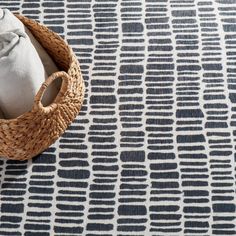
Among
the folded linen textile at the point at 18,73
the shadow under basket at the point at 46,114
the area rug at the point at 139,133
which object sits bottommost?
the area rug at the point at 139,133

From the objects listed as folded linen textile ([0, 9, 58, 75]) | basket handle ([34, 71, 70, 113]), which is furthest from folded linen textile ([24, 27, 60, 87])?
basket handle ([34, 71, 70, 113])

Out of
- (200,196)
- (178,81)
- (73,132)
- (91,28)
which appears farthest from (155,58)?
(200,196)

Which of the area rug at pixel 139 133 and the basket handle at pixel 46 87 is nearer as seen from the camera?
the basket handle at pixel 46 87

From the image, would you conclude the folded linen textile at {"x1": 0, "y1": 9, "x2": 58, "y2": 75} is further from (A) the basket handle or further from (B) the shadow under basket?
(A) the basket handle

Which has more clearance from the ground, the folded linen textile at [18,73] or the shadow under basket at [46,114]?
the folded linen textile at [18,73]

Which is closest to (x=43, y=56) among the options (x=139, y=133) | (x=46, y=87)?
(x=46, y=87)

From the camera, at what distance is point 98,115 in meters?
1.55

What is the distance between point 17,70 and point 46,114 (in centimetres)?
13

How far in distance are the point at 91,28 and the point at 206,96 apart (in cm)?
44

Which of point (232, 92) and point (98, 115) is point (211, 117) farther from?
point (98, 115)

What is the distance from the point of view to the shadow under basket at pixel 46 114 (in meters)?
1.29

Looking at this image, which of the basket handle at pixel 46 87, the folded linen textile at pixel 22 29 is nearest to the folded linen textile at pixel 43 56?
the folded linen textile at pixel 22 29

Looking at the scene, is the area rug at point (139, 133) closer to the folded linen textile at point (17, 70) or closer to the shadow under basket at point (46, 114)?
the shadow under basket at point (46, 114)

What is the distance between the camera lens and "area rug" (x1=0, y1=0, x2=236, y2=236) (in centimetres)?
140
